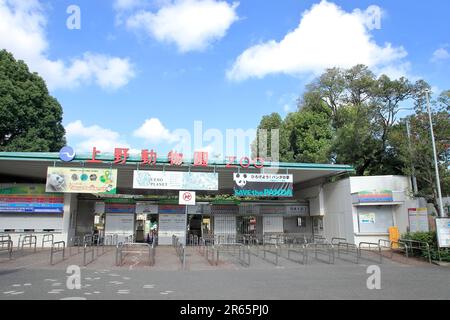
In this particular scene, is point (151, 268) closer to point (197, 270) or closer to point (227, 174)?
point (197, 270)

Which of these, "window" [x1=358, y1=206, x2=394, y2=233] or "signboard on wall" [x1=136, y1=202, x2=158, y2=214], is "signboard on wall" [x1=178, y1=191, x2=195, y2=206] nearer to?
"signboard on wall" [x1=136, y1=202, x2=158, y2=214]

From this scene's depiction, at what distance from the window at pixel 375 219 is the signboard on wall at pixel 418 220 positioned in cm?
145

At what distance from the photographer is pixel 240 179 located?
65.6 ft

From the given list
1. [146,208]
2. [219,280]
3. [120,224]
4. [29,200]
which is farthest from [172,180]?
[219,280]

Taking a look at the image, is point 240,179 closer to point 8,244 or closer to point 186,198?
point 186,198

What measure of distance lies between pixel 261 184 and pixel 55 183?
10882 millimetres

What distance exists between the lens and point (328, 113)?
3259 cm

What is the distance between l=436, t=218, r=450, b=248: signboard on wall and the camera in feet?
47.1

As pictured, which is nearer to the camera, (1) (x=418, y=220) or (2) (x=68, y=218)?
(1) (x=418, y=220)

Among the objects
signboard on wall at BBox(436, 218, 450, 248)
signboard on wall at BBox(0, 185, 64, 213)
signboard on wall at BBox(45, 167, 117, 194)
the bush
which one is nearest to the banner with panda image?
the bush

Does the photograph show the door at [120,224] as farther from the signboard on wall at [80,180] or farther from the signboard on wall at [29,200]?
the signboard on wall at [80,180]
